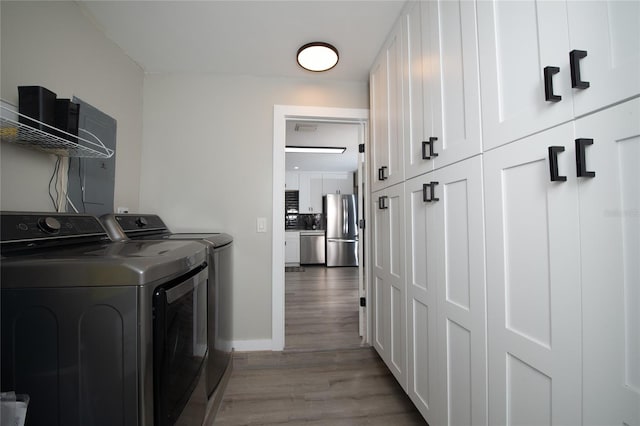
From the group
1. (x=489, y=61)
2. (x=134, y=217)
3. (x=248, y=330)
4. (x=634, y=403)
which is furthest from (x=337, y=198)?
(x=634, y=403)

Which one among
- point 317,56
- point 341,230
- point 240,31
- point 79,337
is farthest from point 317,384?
point 341,230

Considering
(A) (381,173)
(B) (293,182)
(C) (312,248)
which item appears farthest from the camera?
(B) (293,182)

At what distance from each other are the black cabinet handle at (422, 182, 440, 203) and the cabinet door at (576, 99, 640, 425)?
22.1 inches

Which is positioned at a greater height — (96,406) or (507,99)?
(507,99)

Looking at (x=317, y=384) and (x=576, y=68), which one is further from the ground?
(x=576, y=68)

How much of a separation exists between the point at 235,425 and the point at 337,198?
4.96 meters

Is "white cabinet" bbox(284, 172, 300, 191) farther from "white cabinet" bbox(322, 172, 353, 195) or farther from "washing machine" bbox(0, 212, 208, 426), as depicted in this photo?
"washing machine" bbox(0, 212, 208, 426)

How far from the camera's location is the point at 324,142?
4164mm

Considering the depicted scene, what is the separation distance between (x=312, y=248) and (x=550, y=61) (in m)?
5.64

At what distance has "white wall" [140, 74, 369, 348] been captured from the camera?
2086 mm

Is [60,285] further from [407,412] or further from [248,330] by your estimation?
[407,412]

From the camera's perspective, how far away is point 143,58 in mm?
1948

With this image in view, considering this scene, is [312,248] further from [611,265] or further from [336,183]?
[611,265]

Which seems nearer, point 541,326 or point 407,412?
point 541,326
